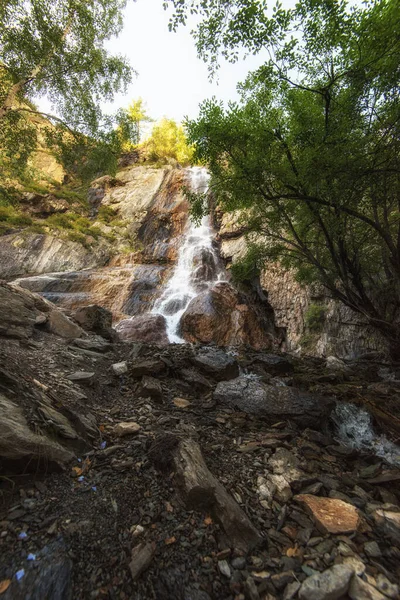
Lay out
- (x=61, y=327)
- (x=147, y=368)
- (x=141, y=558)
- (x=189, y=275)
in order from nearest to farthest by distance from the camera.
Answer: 1. (x=141, y=558)
2. (x=147, y=368)
3. (x=61, y=327)
4. (x=189, y=275)

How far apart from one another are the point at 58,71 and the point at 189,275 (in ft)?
42.1

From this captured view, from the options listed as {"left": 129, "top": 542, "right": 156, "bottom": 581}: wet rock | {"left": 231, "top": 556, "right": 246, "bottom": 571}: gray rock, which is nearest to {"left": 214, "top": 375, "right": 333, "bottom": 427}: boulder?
{"left": 231, "top": 556, "right": 246, "bottom": 571}: gray rock

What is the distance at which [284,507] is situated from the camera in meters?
2.51

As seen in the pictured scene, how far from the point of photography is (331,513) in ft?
7.89

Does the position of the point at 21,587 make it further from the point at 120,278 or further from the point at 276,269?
the point at 120,278

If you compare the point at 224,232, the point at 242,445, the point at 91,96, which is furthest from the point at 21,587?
the point at 224,232

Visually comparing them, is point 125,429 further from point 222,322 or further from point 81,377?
point 222,322

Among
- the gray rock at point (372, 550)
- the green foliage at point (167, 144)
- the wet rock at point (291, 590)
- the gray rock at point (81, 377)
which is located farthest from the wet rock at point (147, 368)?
the green foliage at point (167, 144)

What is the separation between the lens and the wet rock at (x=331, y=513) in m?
2.25

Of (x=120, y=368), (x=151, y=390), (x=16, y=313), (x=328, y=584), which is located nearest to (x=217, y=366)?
(x=151, y=390)

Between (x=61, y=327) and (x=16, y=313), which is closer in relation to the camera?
(x=16, y=313)

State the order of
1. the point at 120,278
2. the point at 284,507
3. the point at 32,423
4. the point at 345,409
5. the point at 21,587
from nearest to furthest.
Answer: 1. the point at 21,587
2. the point at 284,507
3. the point at 32,423
4. the point at 345,409
5. the point at 120,278

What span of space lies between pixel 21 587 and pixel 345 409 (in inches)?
225

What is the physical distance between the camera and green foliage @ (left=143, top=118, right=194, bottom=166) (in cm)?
3675
